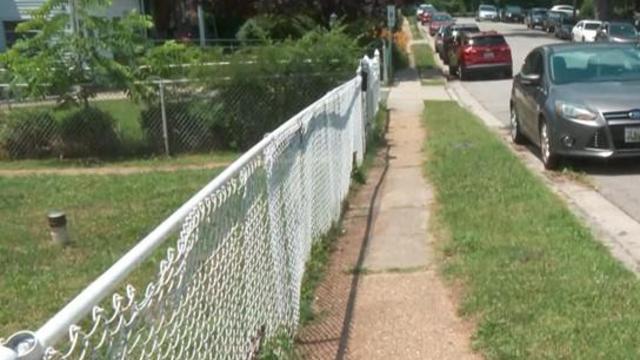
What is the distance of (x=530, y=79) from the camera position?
1135 cm

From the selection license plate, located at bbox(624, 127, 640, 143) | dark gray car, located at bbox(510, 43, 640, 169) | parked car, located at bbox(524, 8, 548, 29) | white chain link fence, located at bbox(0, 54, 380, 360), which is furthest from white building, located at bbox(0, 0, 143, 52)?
parked car, located at bbox(524, 8, 548, 29)

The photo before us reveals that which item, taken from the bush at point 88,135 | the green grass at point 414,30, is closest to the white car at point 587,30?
the green grass at point 414,30

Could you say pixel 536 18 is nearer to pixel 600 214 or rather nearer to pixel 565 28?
pixel 565 28

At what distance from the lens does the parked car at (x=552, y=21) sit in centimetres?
6059

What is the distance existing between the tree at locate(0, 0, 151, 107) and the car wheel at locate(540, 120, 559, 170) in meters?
6.75

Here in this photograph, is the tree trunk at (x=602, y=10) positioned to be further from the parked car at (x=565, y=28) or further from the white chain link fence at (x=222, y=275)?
the white chain link fence at (x=222, y=275)

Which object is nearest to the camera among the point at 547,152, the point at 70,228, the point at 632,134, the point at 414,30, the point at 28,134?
the point at 70,228

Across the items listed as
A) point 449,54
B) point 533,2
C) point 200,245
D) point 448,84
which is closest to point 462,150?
point 200,245

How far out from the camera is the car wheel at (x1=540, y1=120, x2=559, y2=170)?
10492mm

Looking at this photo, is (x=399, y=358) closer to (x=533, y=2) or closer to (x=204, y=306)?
(x=204, y=306)

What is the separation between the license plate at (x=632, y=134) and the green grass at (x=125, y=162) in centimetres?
597

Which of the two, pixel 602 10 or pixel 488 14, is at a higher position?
pixel 602 10

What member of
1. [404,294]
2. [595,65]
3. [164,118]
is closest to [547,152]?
[595,65]

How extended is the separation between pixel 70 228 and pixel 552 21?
5821 cm
